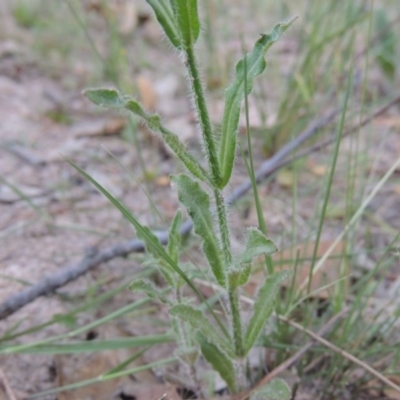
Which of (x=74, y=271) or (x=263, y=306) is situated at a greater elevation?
(x=74, y=271)

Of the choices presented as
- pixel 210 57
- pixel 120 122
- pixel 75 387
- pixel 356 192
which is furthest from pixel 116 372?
pixel 210 57

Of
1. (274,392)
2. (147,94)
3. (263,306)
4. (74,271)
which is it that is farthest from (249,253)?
(147,94)

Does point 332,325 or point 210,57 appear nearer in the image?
point 332,325

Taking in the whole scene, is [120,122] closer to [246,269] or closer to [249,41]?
[249,41]

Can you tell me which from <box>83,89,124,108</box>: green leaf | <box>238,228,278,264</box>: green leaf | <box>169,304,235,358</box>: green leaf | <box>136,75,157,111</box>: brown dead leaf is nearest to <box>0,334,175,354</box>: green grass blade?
<box>169,304,235,358</box>: green leaf

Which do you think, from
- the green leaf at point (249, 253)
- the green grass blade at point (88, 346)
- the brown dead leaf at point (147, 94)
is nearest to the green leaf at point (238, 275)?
the green leaf at point (249, 253)

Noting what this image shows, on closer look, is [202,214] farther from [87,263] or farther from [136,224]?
[87,263]

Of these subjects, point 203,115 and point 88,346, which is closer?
point 203,115

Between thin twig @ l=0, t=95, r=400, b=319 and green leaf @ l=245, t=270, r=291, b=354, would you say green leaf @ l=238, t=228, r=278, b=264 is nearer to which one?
green leaf @ l=245, t=270, r=291, b=354
